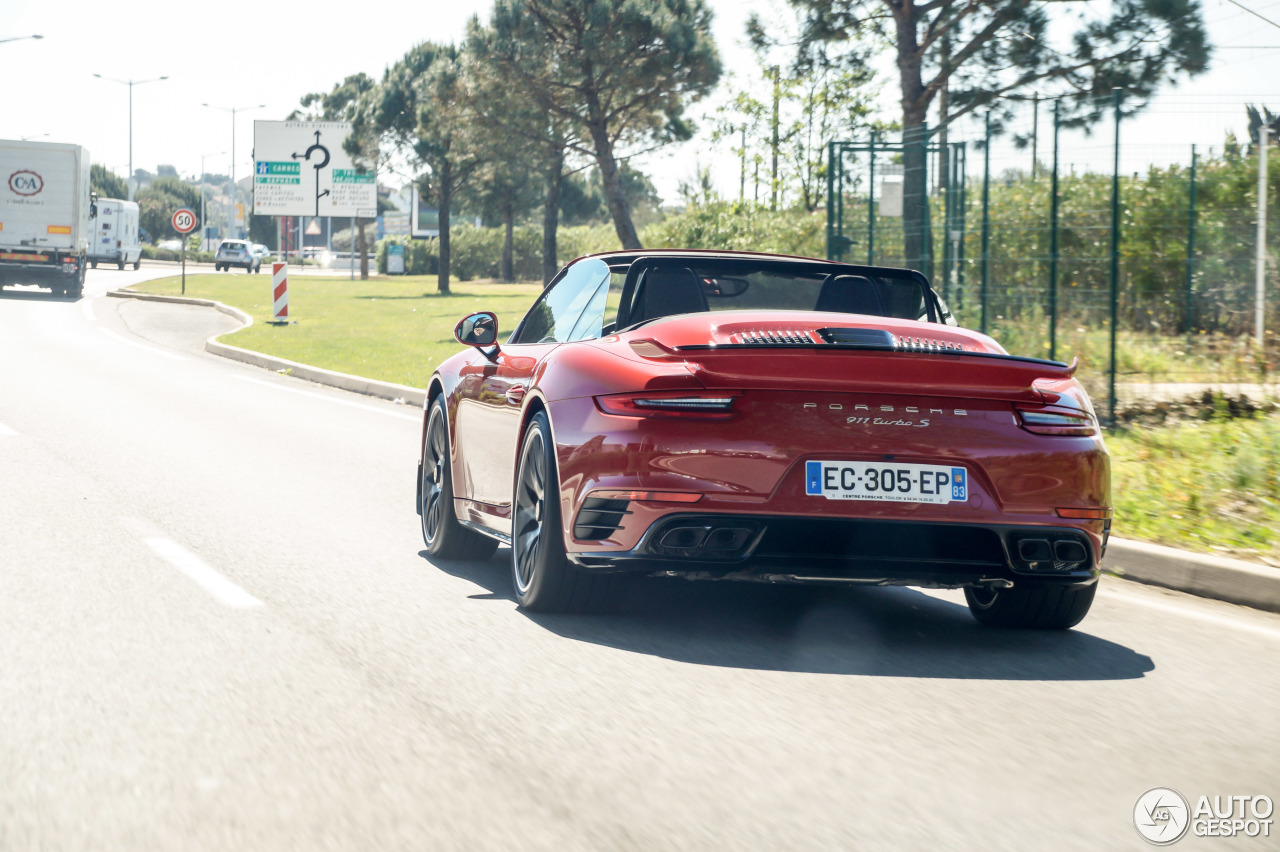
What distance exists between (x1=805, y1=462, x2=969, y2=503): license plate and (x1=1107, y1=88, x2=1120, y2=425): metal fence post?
7.42 metres

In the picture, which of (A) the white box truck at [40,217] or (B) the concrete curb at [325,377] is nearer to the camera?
(B) the concrete curb at [325,377]

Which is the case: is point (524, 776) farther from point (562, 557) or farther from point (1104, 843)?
point (562, 557)

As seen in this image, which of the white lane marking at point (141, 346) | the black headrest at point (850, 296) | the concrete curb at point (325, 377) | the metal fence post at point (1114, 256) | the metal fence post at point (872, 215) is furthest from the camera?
the white lane marking at point (141, 346)

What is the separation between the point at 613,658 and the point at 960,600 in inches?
80.8

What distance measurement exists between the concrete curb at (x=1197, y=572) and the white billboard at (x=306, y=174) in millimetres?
56070

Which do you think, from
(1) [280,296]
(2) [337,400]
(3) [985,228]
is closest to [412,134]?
(1) [280,296]

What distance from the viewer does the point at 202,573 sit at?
21.0 ft

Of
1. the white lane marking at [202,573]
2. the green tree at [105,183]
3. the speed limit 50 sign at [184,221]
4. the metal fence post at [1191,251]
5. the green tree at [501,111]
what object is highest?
the green tree at [105,183]

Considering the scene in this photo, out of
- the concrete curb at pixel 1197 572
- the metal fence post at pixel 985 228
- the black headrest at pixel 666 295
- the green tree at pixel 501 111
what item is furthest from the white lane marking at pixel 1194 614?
the green tree at pixel 501 111

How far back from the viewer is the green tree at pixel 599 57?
99.5 feet

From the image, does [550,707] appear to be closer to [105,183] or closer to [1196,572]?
[1196,572]

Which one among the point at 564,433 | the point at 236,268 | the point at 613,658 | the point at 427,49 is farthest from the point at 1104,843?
the point at 236,268

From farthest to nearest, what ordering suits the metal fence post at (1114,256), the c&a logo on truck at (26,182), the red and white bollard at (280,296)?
the c&a logo on truck at (26,182) → the red and white bollard at (280,296) → the metal fence post at (1114,256)

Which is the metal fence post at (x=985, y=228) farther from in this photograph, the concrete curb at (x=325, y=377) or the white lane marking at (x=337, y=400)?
the white lane marking at (x=337, y=400)
